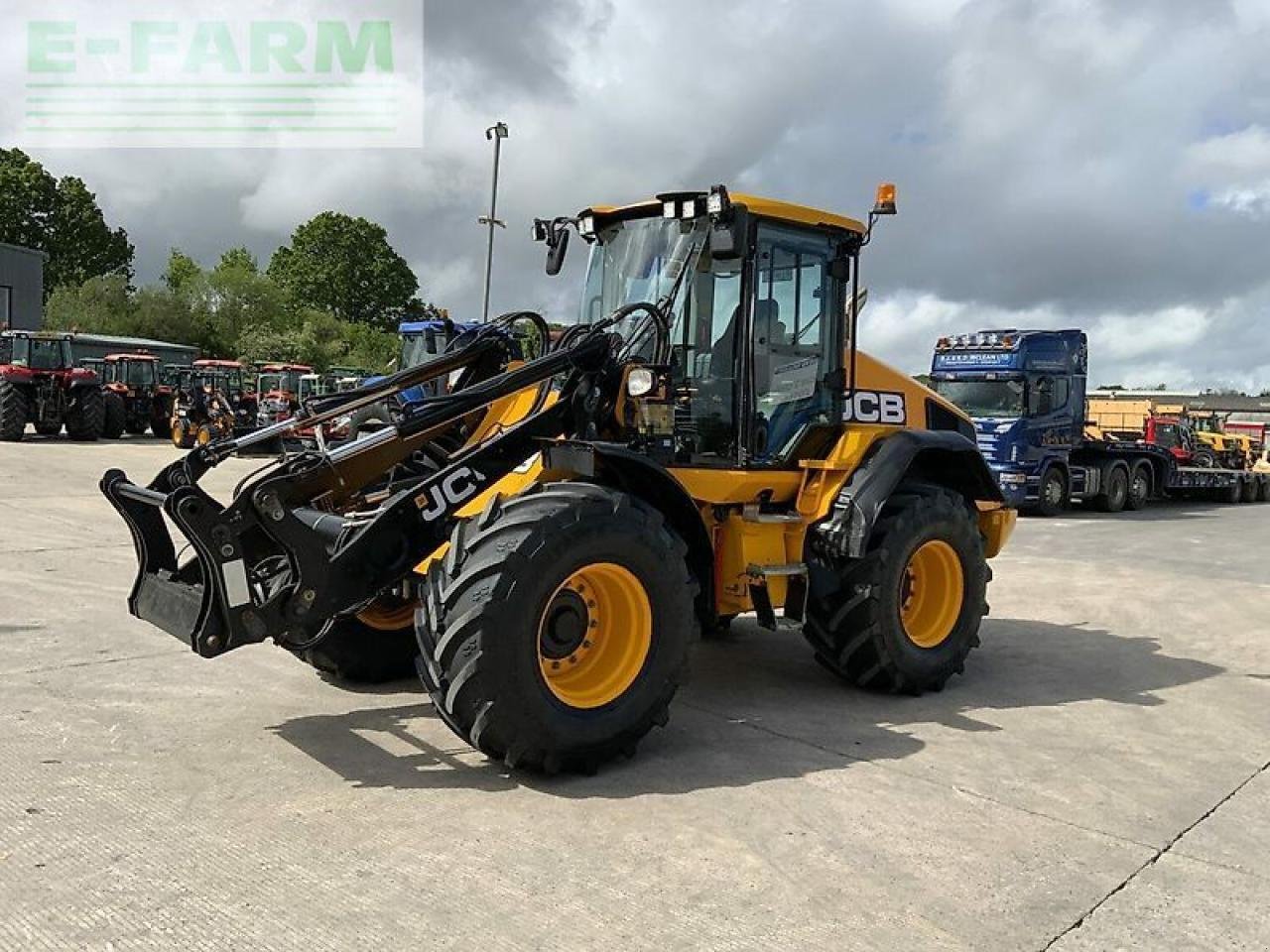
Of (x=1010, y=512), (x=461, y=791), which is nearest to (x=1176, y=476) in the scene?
(x=1010, y=512)

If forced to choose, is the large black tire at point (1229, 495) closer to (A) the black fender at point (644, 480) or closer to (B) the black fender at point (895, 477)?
(B) the black fender at point (895, 477)

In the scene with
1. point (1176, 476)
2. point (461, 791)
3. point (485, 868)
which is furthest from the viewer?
point (1176, 476)

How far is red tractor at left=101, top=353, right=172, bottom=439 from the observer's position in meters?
29.6

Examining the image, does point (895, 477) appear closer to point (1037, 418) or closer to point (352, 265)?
point (1037, 418)

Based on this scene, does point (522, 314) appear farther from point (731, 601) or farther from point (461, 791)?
point (461, 791)

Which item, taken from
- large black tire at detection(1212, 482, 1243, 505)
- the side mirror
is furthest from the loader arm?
large black tire at detection(1212, 482, 1243, 505)

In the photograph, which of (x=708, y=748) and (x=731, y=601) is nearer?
(x=708, y=748)

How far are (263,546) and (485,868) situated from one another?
1.79m

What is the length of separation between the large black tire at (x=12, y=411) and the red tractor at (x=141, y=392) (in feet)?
14.4

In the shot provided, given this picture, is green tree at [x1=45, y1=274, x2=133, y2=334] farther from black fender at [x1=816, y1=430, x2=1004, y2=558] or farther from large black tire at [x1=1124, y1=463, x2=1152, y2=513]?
black fender at [x1=816, y1=430, x2=1004, y2=558]

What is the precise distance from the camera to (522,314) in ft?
19.9

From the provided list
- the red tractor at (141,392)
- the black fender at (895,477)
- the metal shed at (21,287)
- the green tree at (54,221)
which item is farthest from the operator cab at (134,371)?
the green tree at (54,221)

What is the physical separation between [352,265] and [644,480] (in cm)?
7360

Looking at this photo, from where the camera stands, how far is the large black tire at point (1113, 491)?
66.7ft
